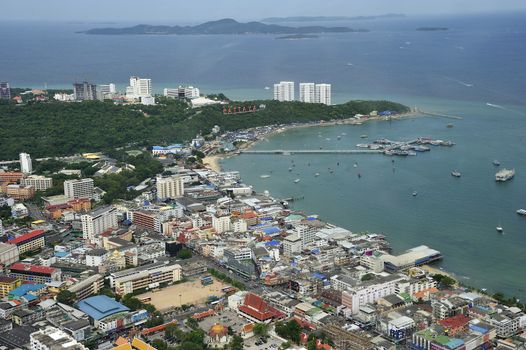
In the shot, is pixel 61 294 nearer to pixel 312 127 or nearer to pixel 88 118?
pixel 88 118

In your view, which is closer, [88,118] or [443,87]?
[88,118]

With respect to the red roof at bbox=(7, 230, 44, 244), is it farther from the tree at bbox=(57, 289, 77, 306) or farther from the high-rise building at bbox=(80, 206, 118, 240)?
the tree at bbox=(57, 289, 77, 306)

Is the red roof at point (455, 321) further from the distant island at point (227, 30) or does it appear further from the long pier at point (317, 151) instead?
the distant island at point (227, 30)

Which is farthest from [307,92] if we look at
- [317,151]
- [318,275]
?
[318,275]

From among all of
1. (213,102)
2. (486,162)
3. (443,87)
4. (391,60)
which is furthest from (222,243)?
(391,60)

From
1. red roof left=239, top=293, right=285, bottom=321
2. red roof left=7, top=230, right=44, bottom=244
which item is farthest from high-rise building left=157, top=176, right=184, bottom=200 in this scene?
red roof left=239, top=293, right=285, bottom=321

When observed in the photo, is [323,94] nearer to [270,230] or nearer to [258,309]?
[270,230]
